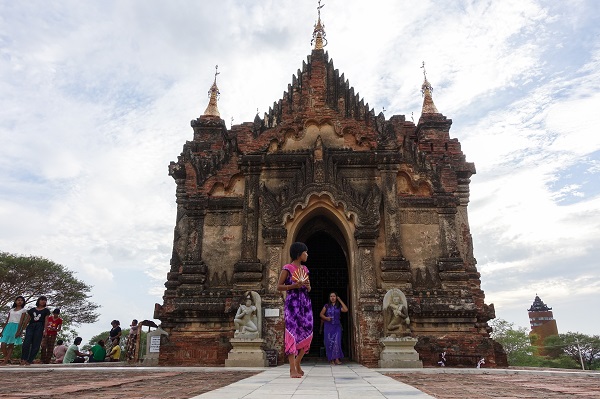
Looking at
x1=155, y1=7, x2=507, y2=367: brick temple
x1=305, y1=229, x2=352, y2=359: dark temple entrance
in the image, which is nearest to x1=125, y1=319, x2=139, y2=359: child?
x1=155, y1=7, x2=507, y2=367: brick temple

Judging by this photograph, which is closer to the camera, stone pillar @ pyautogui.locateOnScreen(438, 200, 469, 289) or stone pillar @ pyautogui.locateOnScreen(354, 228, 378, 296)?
stone pillar @ pyautogui.locateOnScreen(354, 228, 378, 296)

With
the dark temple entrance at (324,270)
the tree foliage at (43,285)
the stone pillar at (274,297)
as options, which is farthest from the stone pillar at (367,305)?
the tree foliage at (43,285)

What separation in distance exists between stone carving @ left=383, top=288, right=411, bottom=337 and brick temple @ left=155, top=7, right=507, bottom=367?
1.56ft

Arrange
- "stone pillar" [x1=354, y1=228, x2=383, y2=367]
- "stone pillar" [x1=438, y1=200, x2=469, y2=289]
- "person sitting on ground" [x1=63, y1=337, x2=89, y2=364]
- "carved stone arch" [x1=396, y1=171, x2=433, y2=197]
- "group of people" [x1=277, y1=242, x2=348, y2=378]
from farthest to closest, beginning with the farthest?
"person sitting on ground" [x1=63, y1=337, x2=89, y2=364], "carved stone arch" [x1=396, y1=171, x2=433, y2=197], "stone pillar" [x1=438, y1=200, x2=469, y2=289], "stone pillar" [x1=354, y1=228, x2=383, y2=367], "group of people" [x1=277, y1=242, x2=348, y2=378]

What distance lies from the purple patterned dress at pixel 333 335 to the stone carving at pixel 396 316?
4.44 feet

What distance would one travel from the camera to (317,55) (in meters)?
15.4

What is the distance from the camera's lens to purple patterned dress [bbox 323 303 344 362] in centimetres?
1142

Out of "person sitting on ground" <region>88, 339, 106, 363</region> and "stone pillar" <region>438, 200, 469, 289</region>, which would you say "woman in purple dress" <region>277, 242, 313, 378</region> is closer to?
"stone pillar" <region>438, 200, 469, 289</region>

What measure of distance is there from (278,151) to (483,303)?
770 centimetres

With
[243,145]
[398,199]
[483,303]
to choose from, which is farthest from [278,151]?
[483,303]

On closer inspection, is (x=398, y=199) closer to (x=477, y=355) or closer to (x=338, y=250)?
(x=338, y=250)

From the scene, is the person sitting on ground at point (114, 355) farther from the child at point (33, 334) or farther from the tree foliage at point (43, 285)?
the tree foliage at point (43, 285)

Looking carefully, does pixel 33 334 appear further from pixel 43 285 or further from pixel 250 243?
pixel 43 285

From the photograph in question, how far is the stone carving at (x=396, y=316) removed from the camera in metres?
10.8
